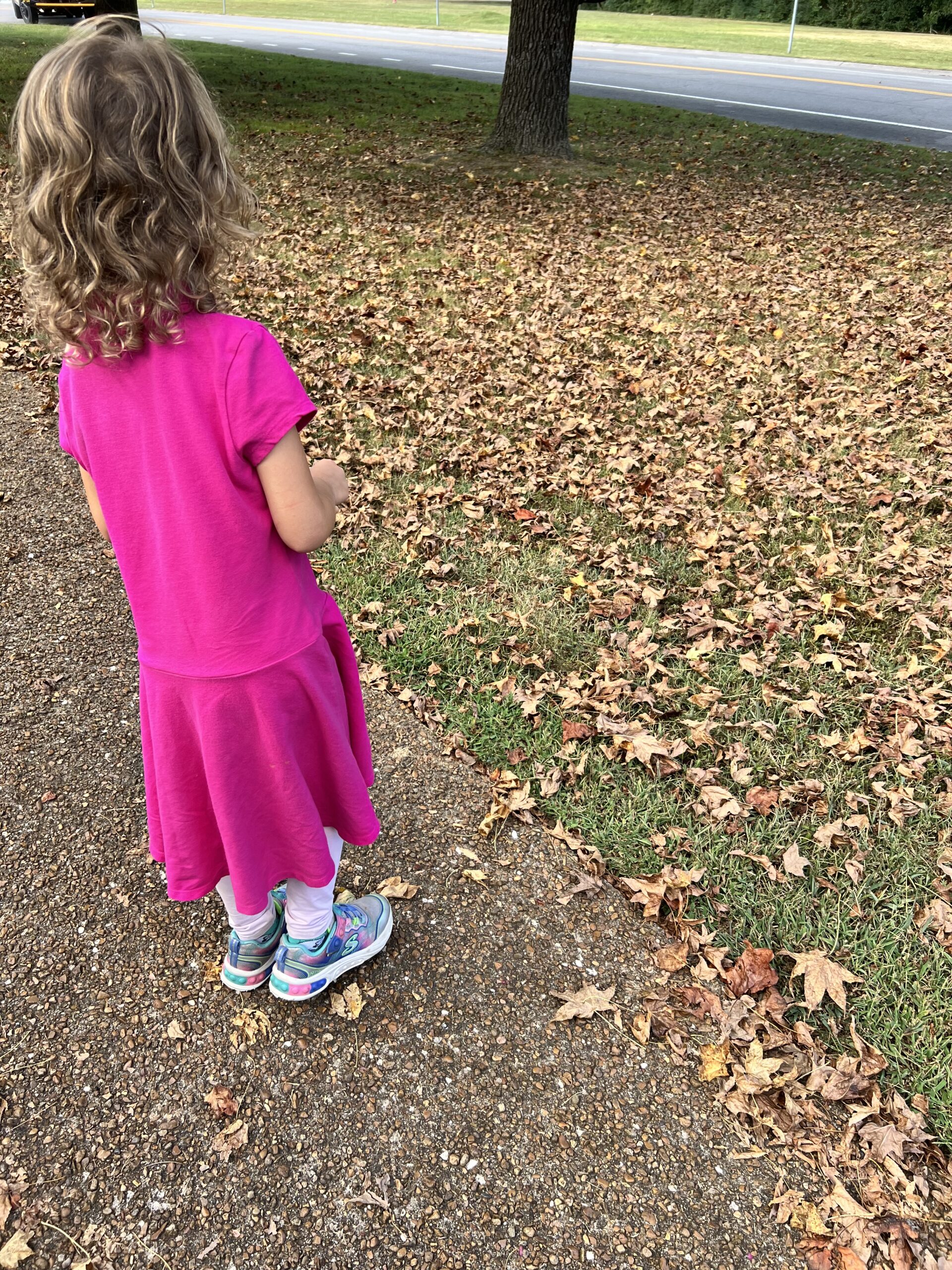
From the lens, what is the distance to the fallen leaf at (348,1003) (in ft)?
8.63

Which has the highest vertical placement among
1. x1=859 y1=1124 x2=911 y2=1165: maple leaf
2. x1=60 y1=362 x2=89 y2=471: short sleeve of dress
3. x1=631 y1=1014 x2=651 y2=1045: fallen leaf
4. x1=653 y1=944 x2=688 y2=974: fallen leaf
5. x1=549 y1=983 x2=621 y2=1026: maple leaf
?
x1=60 y1=362 x2=89 y2=471: short sleeve of dress

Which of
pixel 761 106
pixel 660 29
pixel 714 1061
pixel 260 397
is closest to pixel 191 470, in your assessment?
pixel 260 397

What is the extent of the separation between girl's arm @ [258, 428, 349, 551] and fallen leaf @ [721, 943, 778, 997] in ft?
5.98

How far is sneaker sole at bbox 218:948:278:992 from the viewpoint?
8.55ft

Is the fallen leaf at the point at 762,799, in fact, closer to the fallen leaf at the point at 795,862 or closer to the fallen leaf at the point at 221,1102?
the fallen leaf at the point at 795,862

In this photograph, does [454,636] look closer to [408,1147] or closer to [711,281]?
[408,1147]

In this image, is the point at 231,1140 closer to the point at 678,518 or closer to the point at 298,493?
the point at 298,493

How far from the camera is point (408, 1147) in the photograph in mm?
2316

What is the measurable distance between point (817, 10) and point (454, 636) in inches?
1672

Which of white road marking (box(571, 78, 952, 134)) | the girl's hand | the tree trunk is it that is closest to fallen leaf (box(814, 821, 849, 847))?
the girl's hand

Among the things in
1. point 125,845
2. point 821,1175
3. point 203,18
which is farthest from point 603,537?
point 203,18

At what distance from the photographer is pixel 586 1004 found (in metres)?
2.69

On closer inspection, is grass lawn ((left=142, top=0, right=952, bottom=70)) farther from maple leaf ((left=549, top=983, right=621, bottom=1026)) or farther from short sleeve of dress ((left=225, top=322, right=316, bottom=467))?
short sleeve of dress ((left=225, top=322, right=316, bottom=467))

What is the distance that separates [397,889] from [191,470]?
1703mm
